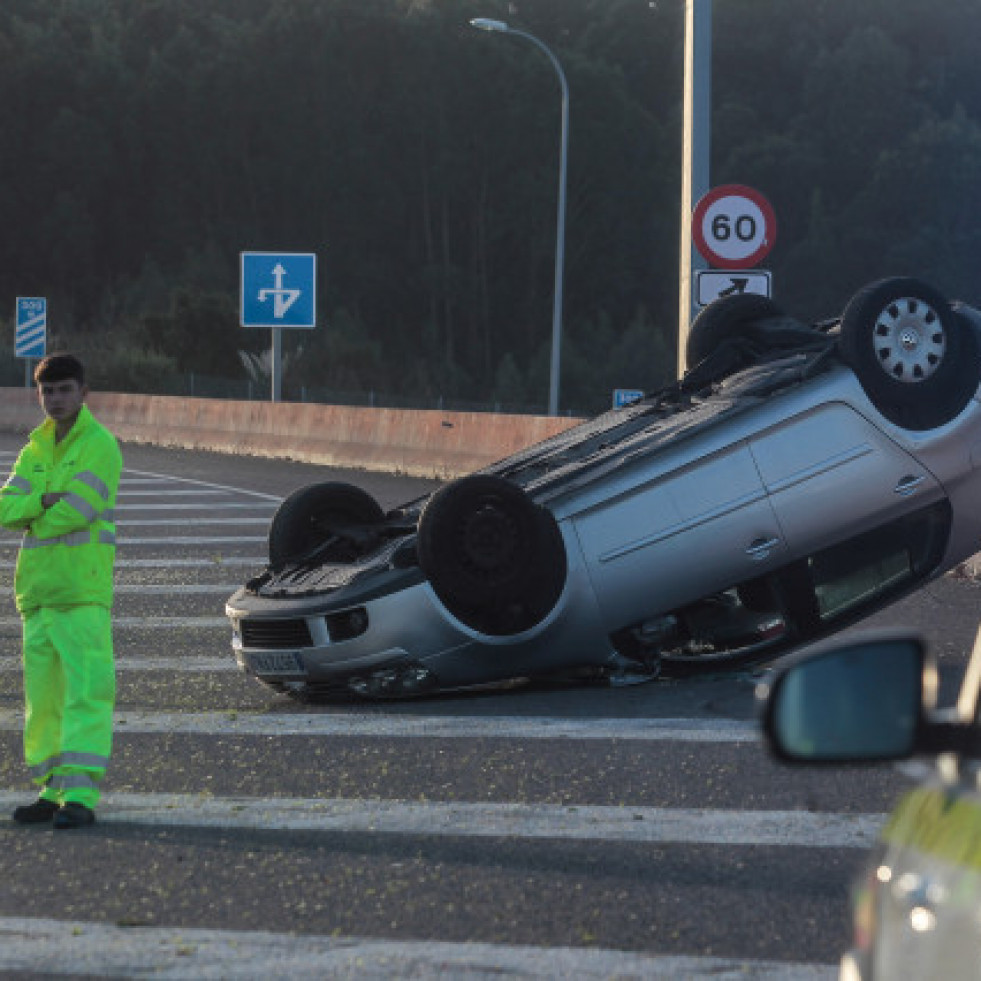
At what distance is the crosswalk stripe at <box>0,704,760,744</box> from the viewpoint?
9242 mm

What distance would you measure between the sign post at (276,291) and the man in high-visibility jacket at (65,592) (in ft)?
85.1

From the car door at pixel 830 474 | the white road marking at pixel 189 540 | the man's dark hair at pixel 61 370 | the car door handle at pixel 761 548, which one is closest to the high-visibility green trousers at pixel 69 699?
the man's dark hair at pixel 61 370

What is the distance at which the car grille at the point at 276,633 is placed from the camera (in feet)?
33.2

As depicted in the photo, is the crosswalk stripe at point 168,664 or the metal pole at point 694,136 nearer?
the crosswalk stripe at point 168,664

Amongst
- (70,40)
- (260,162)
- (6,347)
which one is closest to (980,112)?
(260,162)

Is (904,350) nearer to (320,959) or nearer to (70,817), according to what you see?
(70,817)

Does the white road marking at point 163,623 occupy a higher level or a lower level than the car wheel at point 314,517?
lower

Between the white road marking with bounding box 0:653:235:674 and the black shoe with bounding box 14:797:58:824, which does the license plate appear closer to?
the white road marking with bounding box 0:653:235:674

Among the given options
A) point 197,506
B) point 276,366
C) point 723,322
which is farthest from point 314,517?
point 276,366

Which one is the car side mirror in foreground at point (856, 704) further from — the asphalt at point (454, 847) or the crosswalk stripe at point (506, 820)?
the crosswalk stripe at point (506, 820)

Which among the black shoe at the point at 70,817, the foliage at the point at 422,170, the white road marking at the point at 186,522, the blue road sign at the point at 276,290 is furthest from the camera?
the foliage at the point at 422,170

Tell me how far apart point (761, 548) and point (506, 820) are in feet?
10.0

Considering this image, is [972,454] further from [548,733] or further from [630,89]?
[630,89]

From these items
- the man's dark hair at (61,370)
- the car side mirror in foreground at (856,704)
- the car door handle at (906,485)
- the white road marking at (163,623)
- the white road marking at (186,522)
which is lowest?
the white road marking at (186,522)
